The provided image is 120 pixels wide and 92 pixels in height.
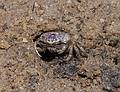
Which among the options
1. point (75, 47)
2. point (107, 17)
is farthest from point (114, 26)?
point (75, 47)

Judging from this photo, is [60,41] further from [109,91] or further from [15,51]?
[109,91]

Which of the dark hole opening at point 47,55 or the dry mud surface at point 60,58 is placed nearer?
the dry mud surface at point 60,58

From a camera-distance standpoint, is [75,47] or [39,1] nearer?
[75,47]

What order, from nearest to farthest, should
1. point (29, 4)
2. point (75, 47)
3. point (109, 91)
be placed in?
point (109, 91) → point (75, 47) → point (29, 4)

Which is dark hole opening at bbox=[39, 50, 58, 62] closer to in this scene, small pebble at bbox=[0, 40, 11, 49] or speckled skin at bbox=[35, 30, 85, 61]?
speckled skin at bbox=[35, 30, 85, 61]

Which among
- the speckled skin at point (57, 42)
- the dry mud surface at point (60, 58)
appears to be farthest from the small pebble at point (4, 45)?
the speckled skin at point (57, 42)

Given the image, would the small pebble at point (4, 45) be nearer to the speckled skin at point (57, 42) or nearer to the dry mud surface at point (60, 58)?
the dry mud surface at point (60, 58)

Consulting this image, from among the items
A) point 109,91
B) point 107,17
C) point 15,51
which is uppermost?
point 107,17

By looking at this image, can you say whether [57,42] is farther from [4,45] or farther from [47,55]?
[4,45]

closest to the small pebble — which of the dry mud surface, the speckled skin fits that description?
the dry mud surface
